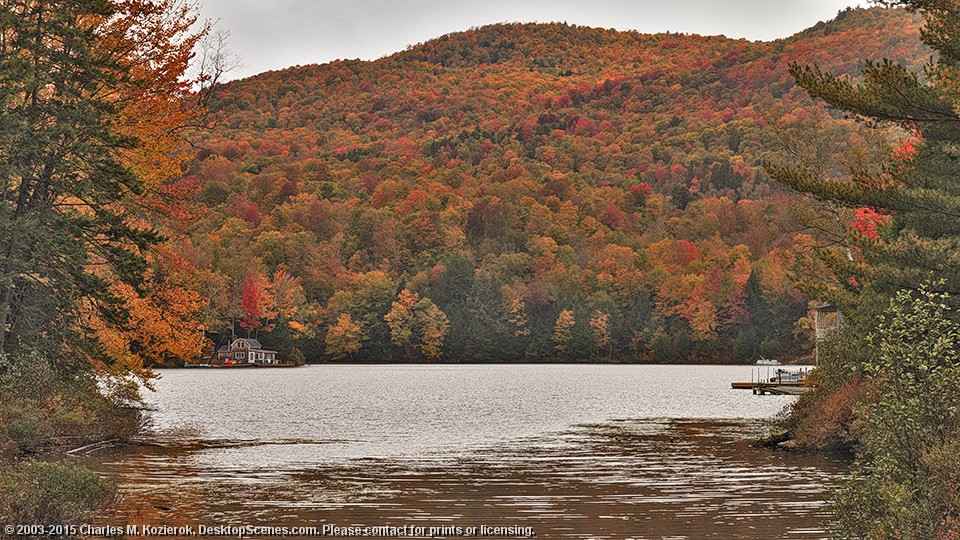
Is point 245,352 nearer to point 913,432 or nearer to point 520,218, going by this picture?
point 520,218

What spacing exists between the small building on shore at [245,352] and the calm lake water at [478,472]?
81.1 m

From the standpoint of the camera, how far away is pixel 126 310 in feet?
88.2

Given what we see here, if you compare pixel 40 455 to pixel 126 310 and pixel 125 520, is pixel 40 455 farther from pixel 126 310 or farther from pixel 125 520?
pixel 125 520

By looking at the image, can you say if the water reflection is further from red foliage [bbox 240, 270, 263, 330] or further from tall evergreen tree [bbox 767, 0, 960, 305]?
red foliage [bbox 240, 270, 263, 330]

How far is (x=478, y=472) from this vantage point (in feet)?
85.8

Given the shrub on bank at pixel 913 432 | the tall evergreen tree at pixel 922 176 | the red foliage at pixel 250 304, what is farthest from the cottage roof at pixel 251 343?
the shrub on bank at pixel 913 432

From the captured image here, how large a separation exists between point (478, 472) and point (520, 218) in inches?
5848

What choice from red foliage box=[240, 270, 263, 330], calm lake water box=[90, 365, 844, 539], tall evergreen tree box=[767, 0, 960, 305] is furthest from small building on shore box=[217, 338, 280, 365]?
tall evergreen tree box=[767, 0, 960, 305]

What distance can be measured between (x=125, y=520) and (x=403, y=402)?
1672 inches

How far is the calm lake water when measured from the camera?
18891 mm

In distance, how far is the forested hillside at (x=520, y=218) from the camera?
145m

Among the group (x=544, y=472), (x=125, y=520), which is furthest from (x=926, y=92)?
(x=125, y=520)

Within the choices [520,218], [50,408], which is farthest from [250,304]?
[50,408]

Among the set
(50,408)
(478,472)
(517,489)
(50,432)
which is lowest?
(478,472)
